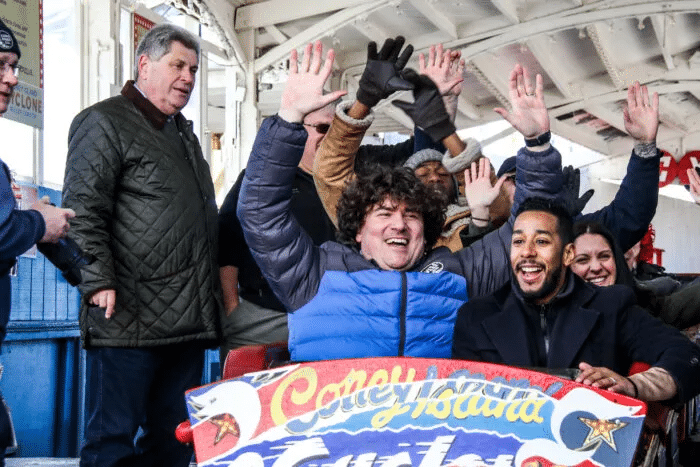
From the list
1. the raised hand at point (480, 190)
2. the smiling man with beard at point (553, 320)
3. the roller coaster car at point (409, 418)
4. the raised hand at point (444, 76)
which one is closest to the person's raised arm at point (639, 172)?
the raised hand at point (480, 190)

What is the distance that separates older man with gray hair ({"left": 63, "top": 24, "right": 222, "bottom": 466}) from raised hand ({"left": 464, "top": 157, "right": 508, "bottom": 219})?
1013 millimetres

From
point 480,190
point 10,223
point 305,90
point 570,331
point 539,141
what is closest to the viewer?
point 10,223

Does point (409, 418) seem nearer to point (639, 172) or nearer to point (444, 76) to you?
point (639, 172)

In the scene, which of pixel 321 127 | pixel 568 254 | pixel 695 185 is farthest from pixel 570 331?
pixel 695 185

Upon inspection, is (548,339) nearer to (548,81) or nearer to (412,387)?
(412,387)

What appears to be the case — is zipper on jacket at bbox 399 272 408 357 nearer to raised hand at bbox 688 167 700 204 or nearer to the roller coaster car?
the roller coaster car

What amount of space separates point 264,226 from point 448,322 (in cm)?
69

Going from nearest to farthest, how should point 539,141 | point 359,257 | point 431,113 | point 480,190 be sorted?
point 359,257 < point 539,141 < point 480,190 < point 431,113

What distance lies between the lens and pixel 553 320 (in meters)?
3.33

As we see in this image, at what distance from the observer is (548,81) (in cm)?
1439

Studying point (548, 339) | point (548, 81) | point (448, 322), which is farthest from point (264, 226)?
point (548, 81)

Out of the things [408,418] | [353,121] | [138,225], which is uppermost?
[353,121]

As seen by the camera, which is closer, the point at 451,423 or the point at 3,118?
the point at 451,423

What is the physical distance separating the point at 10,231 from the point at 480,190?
1934mm
